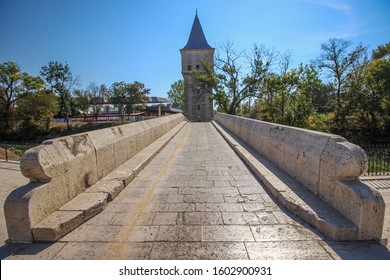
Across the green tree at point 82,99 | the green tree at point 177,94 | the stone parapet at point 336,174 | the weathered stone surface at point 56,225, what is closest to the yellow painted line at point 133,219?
the weathered stone surface at point 56,225

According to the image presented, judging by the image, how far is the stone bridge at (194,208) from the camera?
2.63 meters

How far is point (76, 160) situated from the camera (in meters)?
3.69

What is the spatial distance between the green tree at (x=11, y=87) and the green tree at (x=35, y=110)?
138cm

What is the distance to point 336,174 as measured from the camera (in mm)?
3049

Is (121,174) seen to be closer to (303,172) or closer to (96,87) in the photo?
(303,172)

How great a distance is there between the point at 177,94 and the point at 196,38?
40.4 meters

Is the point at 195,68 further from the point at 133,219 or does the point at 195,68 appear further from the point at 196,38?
the point at 133,219

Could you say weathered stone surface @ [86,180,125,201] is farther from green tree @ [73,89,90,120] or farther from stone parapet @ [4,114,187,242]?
green tree @ [73,89,90,120]

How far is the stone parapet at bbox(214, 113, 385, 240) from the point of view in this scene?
8.64 feet

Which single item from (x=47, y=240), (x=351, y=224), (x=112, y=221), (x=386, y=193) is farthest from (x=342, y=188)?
(x=386, y=193)

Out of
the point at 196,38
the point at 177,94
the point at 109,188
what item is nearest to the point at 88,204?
the point at 109,188

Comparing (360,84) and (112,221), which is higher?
(360,84)

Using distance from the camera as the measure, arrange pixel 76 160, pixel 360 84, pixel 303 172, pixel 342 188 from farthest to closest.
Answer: pixel 360 84 → pixel 303 172 → pixel 76 160 → pixel 342 188
